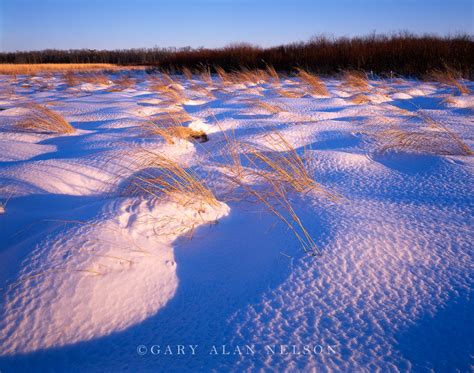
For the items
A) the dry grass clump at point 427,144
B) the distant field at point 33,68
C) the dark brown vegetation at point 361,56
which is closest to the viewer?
the dry grass clump at point 427,144

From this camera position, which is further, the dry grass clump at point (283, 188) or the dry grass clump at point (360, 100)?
the dry grass clump at point (360, 100)

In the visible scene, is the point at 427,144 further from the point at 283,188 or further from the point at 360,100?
the point at 360,100

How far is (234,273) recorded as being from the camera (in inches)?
30.6

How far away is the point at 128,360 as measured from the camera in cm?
55

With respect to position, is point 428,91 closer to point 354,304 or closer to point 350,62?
point 350,62

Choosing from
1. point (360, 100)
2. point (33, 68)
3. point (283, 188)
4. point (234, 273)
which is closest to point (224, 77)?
point (360, 100)

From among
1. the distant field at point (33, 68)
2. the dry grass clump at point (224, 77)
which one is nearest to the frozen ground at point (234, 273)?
the dry grass clump at point (224, 77)

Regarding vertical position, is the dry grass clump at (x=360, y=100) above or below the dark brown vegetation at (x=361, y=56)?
below

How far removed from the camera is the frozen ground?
1.80 ft

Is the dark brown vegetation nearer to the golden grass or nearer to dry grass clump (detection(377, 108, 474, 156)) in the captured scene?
dry grass clump (detection(377, 108, 474, 156))

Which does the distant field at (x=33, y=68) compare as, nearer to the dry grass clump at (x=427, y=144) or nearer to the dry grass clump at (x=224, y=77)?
the dry grass clump at (x=224, y=77)

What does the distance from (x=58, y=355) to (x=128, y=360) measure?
13cm

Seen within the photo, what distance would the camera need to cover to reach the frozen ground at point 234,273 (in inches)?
21.6

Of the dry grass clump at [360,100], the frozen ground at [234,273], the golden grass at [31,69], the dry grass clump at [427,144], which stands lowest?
the frozen ground at [234,273]
